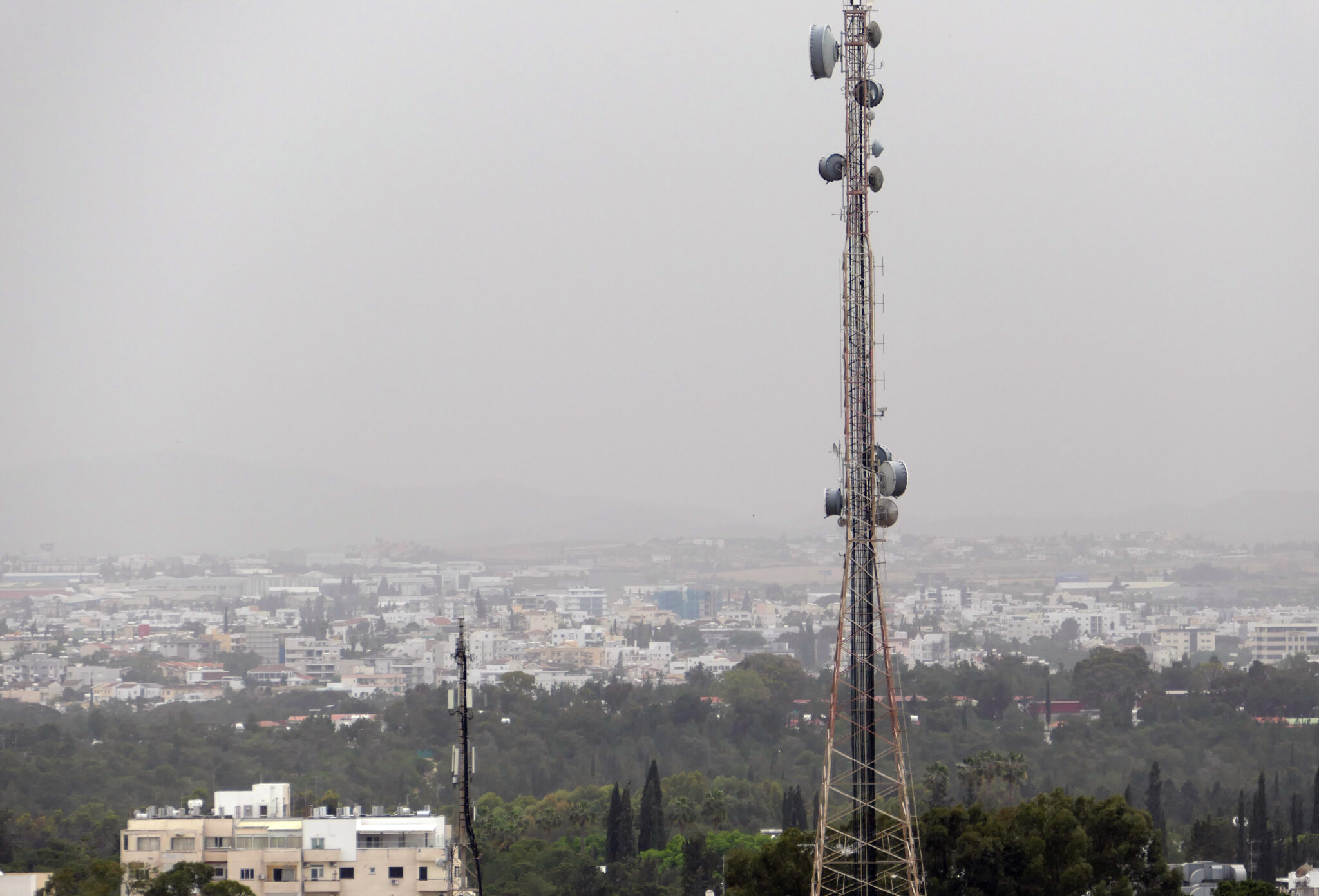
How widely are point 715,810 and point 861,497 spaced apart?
46159 mm

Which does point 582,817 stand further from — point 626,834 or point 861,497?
point 861,497

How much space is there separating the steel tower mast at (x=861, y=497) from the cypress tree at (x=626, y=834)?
35478 mm

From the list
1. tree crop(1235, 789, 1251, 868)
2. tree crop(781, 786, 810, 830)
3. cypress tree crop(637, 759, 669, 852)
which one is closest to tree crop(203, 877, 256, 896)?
cypress tree crop(637, 759, 669, 852)

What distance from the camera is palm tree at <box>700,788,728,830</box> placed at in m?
72.6

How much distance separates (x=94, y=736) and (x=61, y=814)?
54.0 metres

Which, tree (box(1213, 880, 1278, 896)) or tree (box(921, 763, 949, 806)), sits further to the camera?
tree (box(921, 763, 949, 806))

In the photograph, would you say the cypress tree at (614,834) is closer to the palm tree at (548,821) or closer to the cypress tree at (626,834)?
the cypress tree at (626,834)

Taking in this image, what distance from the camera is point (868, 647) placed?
1129 inches

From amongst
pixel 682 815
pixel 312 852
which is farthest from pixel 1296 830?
pixel 312 852

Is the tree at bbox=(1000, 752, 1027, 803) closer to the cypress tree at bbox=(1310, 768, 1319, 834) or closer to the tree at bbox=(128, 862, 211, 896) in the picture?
the cypress tree at bbox=(1310, 768, 1319, 834)

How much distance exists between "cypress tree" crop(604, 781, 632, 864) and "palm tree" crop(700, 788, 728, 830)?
7058mm

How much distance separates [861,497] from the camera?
93.2 ft

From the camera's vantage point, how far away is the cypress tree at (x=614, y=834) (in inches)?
2527

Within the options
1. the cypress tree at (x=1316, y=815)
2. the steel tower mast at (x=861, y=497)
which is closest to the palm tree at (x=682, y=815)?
the cypress tree at (x=1316, y=815)
